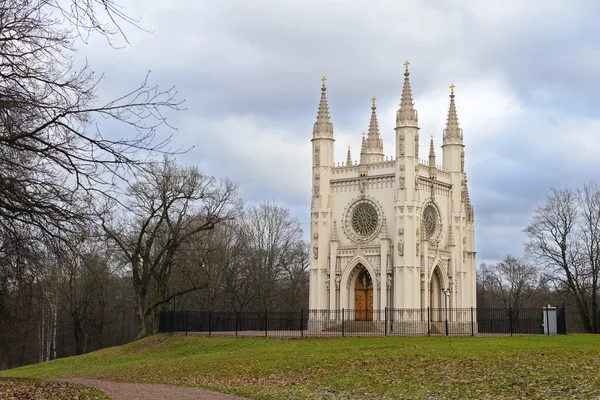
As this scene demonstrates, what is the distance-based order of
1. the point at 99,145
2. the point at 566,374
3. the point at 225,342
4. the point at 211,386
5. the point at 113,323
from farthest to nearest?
the point at 113,323 → the point at 225,342 → the point at 211,386 → the point at 566,374 → the point at 99,145

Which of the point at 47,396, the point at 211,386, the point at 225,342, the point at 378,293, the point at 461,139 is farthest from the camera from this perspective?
the point at 461,139

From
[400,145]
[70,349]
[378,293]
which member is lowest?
[70,349]

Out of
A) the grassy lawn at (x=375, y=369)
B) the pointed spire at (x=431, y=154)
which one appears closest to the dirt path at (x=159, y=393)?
the grassy lawn at (x=375, y=369)

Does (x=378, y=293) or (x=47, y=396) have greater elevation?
(x=378, y=293)

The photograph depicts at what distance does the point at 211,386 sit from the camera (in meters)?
20.5

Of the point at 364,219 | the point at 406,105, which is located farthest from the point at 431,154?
the point at 364,219

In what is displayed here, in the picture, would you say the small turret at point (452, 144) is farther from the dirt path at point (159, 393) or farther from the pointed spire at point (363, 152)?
the dirt path at point (159, 393)

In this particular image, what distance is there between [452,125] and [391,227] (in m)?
10.8

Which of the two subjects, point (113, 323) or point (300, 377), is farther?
point (113, 323)

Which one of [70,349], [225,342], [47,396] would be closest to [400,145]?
[225,342]

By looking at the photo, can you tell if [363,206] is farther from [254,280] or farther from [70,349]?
[70,349]

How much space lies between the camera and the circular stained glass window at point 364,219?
1916 inches

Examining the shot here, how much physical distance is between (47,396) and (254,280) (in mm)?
51645

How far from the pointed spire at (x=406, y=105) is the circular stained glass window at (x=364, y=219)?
6048 millimetres
